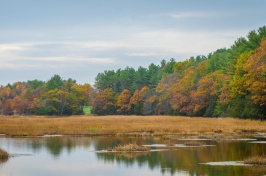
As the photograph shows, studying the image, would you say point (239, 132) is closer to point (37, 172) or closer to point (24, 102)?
point (37, 172)

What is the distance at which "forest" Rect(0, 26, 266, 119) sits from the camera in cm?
7819

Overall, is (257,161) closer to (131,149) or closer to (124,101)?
(131,149)

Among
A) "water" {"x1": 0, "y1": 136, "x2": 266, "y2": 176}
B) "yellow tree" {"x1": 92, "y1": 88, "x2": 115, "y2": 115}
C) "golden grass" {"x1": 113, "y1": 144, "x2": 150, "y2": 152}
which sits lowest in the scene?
"water" {"x1": 0, "y1": 136, "x2": 266, "y2": 176}

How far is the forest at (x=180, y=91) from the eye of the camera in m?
78.2

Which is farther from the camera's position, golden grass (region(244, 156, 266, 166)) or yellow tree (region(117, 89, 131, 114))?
yellow tree (region(117, 89, 131, 114))

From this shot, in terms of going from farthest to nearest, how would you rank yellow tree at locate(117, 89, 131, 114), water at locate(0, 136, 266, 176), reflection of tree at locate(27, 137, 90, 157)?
yellow tree at locate(117, 89, 131, 114) → reflection of tree at locate(27, 137, 90, 157) → water at locate(0, 136, 266, 176)

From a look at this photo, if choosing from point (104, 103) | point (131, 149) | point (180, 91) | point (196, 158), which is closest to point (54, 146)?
point (131, 149)

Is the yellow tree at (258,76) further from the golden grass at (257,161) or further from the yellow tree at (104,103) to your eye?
the yellow tree at (104,103)

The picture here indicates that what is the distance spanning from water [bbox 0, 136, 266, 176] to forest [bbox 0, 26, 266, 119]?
31.4 meters

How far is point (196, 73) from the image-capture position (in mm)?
123312

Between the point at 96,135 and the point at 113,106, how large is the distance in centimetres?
10130

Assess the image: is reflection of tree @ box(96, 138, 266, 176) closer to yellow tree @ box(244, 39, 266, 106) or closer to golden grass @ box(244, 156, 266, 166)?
golden grass @ box(244, 156, 266, 166)

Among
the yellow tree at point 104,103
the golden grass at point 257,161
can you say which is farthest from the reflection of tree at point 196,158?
the yellow tree at point 104,103

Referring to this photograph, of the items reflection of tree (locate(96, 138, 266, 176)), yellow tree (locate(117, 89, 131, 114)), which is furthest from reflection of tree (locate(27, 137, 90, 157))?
yellow tree (locate(117, 89, 131, 114))
